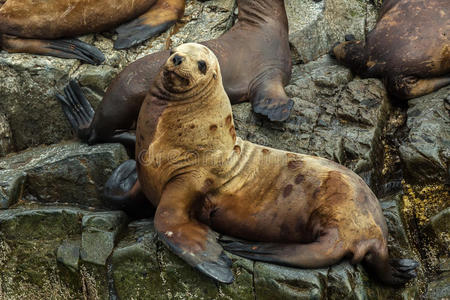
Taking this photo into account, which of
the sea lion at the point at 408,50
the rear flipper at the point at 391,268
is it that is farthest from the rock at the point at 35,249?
the sea lion at the point at 408,50

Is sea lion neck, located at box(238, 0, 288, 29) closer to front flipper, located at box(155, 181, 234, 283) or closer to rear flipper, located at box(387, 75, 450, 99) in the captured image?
rear flipper, located at box(387, 75, 450, 99)

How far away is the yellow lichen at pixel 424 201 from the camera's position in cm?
604

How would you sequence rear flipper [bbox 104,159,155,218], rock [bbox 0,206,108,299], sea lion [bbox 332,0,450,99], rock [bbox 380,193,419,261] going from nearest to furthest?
rock [bbox 0,206,108,299] → rock [bbox 380,193,419,261] → rear flipper [bbox 104,159,155,218] → sea lion [bbox 332,0,450,99]

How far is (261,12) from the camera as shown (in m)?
8.15

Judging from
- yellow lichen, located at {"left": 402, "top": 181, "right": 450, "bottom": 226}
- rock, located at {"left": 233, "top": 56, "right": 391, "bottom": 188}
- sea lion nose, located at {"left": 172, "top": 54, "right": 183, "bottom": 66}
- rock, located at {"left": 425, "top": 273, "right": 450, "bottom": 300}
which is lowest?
yellow lichen, located at {"left": 402, "top": 181, "right": 450, "bottom": 226}

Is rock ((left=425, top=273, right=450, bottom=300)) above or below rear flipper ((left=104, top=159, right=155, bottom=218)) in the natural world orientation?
below

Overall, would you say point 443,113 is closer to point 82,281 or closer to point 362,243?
point 362,243

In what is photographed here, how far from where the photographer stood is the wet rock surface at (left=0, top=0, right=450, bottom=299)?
16.7 ft

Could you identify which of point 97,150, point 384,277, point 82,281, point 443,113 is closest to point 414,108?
point 443,113

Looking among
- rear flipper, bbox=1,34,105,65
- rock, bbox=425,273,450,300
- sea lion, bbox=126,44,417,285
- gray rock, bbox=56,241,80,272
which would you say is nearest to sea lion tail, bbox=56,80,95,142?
rear flipper, bbox=1,34,105,65

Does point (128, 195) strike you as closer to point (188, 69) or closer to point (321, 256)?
point (188, 69)

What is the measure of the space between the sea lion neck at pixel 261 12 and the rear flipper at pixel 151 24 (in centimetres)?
85

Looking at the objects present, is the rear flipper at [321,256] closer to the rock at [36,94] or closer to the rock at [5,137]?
the rock at [36,94]

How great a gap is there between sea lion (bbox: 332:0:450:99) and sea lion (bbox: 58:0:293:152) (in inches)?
30.5
